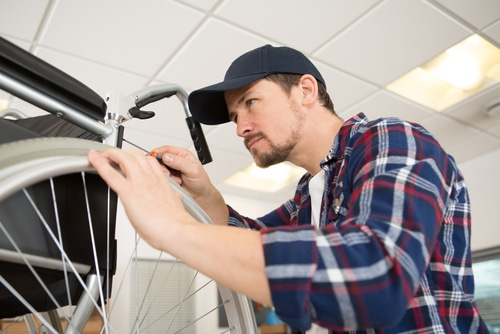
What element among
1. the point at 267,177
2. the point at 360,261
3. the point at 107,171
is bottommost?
the point at 360,261

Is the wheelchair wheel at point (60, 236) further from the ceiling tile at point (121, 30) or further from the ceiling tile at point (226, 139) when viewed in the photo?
the ceiling tile at point (226, 139)

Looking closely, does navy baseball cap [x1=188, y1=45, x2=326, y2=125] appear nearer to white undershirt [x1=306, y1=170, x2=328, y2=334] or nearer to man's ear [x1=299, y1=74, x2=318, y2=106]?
man's ear [x1=299, y1=74, x2=318, y2=106]

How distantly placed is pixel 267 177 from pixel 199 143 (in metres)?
2.94

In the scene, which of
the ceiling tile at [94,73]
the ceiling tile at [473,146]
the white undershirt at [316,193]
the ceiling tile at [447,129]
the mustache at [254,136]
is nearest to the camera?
the white undershirt at [316,193]

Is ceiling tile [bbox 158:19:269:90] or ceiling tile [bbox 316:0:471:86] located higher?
ceiling tile [bbox 158:19:269:90]

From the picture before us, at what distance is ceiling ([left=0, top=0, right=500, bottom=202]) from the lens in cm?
172

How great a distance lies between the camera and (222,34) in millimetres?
1878

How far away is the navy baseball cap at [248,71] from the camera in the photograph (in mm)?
966

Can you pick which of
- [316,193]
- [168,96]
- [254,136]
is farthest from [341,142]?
[168,96]

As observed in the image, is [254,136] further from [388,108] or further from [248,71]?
[388,108]

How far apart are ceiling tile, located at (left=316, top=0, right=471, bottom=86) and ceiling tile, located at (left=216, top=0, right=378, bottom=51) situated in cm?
9

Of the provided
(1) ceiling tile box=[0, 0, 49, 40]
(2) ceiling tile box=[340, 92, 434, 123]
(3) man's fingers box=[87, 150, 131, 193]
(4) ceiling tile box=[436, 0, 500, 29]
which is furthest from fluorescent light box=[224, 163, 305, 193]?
(3) man's fingers box=[87, 150, 131, 193]

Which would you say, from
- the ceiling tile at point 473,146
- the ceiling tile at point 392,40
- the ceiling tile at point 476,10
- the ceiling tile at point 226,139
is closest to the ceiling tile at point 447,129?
the ceiling tile at point 473,146

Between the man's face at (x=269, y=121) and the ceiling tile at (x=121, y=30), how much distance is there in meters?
0.86
